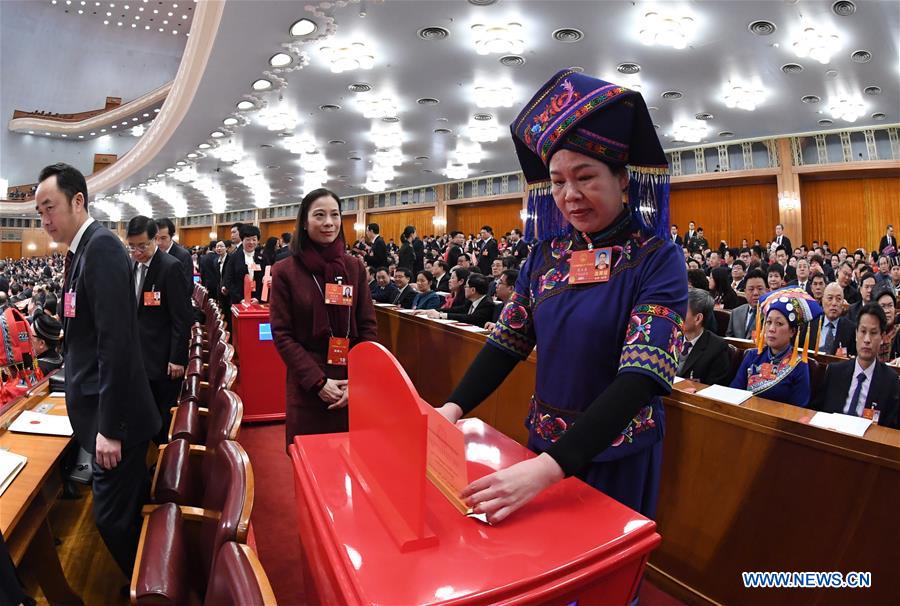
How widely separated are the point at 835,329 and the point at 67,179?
4944 mm

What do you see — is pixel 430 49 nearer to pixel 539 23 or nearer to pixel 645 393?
pixel 539 23

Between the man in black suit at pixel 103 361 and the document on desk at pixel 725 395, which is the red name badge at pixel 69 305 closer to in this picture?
the man in black suit at pixel 103 361

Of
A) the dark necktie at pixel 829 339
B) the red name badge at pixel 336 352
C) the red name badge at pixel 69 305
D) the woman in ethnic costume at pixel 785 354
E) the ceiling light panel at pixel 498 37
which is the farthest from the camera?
the ceiling light panel at pixel 498 37

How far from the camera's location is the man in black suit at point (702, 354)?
2828mm

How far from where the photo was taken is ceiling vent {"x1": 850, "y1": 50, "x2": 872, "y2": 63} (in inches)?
249

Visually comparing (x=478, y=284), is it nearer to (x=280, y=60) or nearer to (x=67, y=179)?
(x=67, y=179)

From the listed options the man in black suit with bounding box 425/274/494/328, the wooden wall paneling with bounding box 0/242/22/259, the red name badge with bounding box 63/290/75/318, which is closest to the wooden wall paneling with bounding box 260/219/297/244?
the wooden wall paneling with bounding box 0/242/22/259

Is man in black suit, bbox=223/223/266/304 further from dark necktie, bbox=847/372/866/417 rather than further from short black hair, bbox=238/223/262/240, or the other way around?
dark necktie, bbox=847/372/866/417

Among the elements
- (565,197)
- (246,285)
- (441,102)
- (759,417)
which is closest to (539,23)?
(441,102)

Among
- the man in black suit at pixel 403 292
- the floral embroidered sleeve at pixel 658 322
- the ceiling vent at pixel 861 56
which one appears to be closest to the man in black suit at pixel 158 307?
the floral embroidered sleeve at pixel 658 322

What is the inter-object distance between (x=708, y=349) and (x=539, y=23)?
4323 mm

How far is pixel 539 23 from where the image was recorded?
18.8 feet

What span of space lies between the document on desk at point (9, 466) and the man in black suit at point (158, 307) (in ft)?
3.79

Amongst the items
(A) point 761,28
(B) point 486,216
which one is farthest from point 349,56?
(B) point 486,216
